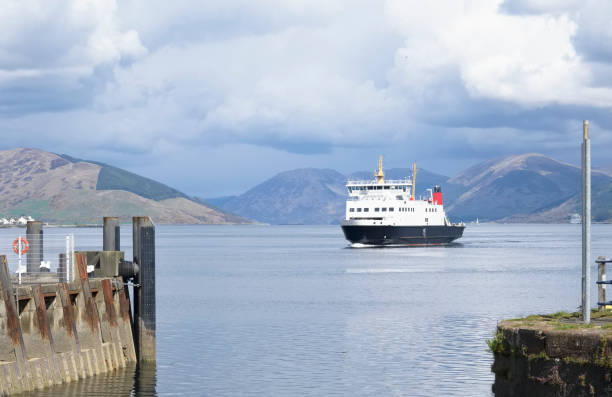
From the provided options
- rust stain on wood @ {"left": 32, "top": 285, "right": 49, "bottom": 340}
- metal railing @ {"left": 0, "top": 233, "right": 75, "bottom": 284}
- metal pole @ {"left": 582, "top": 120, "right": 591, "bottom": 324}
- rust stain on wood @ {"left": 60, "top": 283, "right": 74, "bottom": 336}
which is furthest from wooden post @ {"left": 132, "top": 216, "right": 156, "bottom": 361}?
metal pole @ {"left": 582, "top": 120, "right": 591, "bottom": 324}

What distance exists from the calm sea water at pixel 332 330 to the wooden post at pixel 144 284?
0.88m

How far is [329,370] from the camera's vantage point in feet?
89.8

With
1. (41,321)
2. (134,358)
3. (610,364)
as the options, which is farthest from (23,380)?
(610,364)

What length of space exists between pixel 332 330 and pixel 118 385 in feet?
51.5

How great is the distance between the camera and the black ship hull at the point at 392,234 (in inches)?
4761

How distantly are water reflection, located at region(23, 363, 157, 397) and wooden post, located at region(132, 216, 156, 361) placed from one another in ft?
1.69

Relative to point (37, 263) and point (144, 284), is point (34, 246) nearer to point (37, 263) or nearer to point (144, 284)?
point (37, 263)

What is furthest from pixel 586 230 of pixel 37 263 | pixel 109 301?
pixel 37 263

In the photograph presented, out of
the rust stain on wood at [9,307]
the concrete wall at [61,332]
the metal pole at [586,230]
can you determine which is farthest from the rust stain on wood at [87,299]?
the metal pole at [586,230]

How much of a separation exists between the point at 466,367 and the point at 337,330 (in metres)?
11.0

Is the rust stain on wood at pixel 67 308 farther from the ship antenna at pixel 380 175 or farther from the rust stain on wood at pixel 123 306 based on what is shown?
the ship antenna at pixel 380 175

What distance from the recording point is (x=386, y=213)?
394 ft

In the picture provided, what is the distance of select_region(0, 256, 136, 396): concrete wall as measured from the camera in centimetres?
1914

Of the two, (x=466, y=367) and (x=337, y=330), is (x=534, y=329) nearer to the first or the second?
(x=466, y=367)
